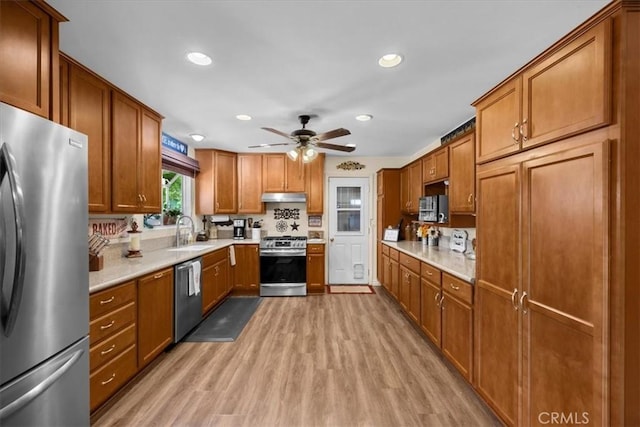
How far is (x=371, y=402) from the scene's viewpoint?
2.02 metres

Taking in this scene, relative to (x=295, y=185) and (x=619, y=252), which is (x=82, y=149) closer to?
(x=619, y=252)

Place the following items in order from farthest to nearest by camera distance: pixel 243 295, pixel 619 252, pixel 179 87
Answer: pixel 243 295 < pixel 179 87 < pixel 619 252

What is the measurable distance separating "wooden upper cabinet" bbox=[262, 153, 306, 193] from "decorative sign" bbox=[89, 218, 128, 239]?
7.66ft

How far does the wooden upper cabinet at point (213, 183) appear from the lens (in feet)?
15.4

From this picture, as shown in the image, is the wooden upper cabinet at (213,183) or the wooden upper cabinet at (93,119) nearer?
the wooden upper cabinet at (93,119)

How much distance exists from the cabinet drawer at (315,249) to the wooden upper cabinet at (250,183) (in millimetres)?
1097

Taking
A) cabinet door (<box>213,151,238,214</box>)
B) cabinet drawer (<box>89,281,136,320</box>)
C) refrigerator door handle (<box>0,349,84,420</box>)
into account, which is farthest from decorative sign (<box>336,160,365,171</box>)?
refrigerator door handle (<box>0,349,84,420</box>)

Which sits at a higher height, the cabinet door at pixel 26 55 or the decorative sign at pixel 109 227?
the cabinet door at pixel 26 55

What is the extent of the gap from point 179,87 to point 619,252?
3003 millimetres

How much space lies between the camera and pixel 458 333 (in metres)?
2.25

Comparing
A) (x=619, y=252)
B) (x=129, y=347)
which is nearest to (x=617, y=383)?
(x=619, y=252)

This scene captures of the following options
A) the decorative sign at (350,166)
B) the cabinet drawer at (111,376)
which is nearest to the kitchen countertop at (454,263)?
the decorative sign at (350,166)

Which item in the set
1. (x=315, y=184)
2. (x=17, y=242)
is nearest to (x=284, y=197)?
(x=315, y=184)

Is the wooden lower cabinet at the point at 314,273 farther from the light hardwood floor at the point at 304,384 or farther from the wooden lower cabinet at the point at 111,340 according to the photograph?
the wooden lower cabinet at the point at 111,340
